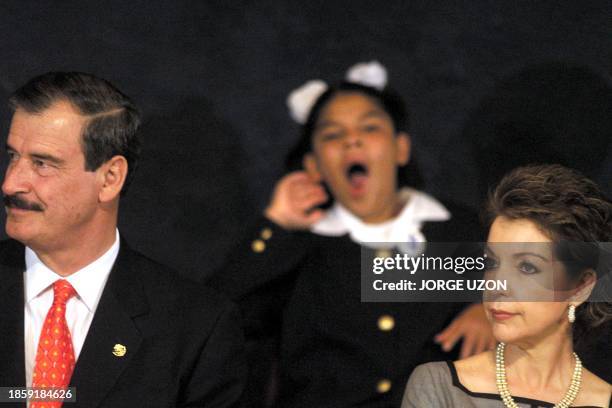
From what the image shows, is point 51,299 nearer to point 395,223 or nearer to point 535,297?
point 395,223

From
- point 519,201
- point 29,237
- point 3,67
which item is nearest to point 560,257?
point 519,201

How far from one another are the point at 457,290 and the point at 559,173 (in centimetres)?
56

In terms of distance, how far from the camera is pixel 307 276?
292 cm

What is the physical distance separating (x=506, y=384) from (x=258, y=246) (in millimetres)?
826

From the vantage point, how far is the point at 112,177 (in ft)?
8.13

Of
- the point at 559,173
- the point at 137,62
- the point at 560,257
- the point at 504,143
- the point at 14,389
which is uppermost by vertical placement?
the point at 137,62

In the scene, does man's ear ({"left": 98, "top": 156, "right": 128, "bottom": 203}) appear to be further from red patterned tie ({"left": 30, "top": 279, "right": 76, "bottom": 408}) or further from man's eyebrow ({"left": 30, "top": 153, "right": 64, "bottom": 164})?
red patterned tie ({"left": 30, "top": 279, "right": 76, "bottom": 408})

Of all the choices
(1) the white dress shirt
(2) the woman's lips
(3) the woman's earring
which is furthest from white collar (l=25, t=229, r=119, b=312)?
(3) the woman's earring

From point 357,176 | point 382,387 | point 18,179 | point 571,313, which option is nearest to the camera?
point 18,179

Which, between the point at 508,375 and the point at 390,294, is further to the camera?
the point at 390,294

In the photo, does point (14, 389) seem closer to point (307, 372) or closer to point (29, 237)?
point (29, 237)

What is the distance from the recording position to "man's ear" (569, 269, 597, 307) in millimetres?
2467

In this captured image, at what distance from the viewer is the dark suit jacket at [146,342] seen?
239cm

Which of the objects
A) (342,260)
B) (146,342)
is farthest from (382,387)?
(146,342)
